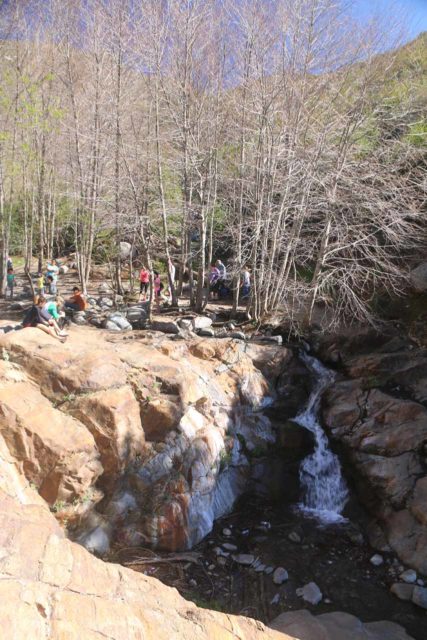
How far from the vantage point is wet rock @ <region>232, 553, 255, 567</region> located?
22.2 feet

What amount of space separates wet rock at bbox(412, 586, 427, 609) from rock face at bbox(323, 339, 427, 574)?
35 centimetres

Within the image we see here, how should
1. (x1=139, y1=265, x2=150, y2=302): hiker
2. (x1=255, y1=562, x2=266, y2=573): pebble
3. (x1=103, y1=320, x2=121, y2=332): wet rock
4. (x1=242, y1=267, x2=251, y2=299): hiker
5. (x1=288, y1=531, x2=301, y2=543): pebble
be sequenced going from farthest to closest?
1. (x1=139, y1=265, x2=150, y2=302): hiker
2. (x1=242, y1=267, x2=251, y2=299): hiker
3. (x1=103, y1=320, x2=121, y2=332): wet rock
4. (x1=288, y1=531, x2=301, y2=543): pebble
5. (x1=255, y1=562, x2=266, y2=573): pebble

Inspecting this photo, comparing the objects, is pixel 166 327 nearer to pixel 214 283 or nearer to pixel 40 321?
pixel 40 321

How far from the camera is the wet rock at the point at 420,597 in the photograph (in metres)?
6.07

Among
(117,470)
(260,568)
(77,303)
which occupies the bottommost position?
(260,568)

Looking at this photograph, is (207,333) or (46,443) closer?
(46,443)

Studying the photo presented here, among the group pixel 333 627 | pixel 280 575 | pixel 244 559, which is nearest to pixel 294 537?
pixel 280 575

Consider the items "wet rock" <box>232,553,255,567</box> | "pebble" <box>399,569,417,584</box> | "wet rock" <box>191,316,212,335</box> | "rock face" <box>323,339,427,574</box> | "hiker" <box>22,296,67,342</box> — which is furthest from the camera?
"wet rock" <box>191,316,212,335</box>

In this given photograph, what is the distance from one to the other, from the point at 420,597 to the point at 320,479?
2735 millimetres

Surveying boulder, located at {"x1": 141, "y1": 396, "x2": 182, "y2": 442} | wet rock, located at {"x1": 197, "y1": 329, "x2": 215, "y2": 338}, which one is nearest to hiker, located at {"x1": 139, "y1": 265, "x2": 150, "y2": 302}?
wet rock, located at {"x1": 197, "y1": 329, "x2": 215, "y2": 338}

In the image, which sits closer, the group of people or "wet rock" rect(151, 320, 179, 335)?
"wet rock" rect(151, 320, 179, 335)

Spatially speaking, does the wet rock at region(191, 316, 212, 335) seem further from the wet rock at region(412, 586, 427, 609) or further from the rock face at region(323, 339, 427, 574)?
the wet rock at region(412, 586, 427, 609)

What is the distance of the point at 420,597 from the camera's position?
6.12m

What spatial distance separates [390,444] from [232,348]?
356 cm
